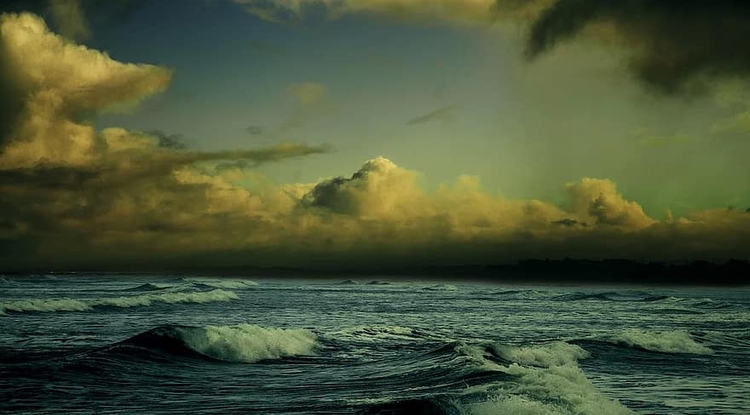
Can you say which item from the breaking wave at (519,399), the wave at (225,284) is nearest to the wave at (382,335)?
the breaking wave at (519,399)

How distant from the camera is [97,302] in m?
56.5

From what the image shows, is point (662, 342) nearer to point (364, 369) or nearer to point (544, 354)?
point (544, 354)

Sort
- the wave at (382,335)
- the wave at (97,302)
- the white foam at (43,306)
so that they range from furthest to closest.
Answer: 1. the wave at (97,302)
2. the white foam at (43,306)
3. the wave at (382,335)

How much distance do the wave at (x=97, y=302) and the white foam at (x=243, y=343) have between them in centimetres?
2575

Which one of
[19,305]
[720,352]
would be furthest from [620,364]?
[19,305]

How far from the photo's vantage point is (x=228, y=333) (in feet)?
89.9

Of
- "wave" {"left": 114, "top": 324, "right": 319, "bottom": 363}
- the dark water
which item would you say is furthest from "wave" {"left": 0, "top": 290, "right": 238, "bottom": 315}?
"wave" {"left": 114, "top": 324, "right": 319, "bottom": 363}

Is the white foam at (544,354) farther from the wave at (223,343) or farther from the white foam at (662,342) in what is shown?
the wave at (223,343)

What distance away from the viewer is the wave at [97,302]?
Result: 49531mm

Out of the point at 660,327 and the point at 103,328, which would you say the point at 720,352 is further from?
the point at 103,328

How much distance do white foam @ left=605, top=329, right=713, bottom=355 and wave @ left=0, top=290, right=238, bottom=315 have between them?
3755 centimetres

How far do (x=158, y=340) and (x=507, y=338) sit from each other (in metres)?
15.9

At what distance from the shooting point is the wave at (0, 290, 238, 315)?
49.5m

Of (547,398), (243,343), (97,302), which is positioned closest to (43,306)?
(97,302)
